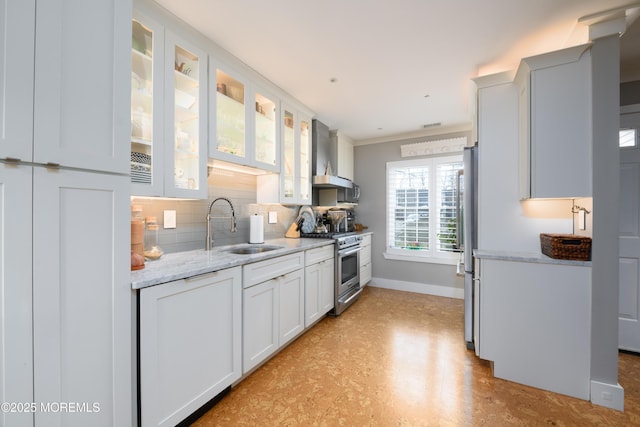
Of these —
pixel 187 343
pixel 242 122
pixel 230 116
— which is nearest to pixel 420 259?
pixel 242 122

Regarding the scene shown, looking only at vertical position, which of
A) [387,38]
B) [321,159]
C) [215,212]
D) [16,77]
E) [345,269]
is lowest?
[345,269]

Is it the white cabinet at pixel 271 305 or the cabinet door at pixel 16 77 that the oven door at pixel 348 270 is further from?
the cabinet door at pixel 16 77

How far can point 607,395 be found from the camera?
1.60m

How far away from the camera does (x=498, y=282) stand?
189cm

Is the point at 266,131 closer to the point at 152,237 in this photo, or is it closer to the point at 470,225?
the point at 152,237

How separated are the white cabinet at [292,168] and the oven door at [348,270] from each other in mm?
836

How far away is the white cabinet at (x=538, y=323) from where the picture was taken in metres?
1.67

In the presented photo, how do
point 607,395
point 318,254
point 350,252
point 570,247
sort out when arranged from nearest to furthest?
point 607,395, point 570,247, point 318,254, point 350,252

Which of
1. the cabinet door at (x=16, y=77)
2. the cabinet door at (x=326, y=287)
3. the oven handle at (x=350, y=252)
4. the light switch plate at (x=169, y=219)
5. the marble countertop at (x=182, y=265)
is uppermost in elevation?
the cabinet door at (x=16, y=77)

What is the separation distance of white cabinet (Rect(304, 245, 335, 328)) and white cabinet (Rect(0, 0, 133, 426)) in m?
1.57

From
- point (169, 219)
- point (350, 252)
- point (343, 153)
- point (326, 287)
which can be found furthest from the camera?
point (343, 153)

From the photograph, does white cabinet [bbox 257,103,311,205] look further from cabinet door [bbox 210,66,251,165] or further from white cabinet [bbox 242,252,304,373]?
white cabinet [bbox 242,252,304,373]

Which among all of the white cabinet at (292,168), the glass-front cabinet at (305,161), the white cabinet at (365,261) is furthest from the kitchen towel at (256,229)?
the white cabinet at (365,261)

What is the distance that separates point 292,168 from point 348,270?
59.2 inches
